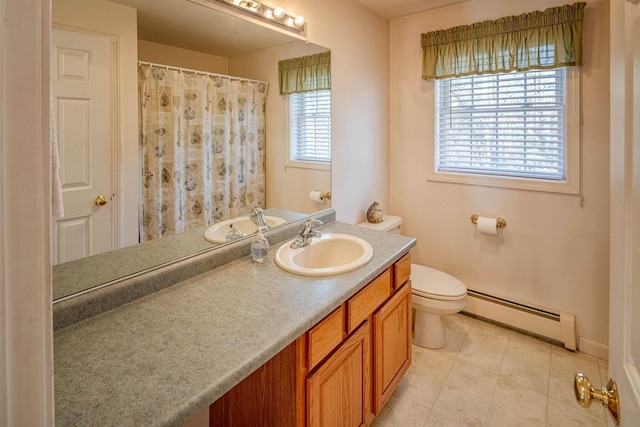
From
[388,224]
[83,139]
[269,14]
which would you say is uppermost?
[269,14]

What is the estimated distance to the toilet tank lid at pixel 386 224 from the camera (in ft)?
8.83

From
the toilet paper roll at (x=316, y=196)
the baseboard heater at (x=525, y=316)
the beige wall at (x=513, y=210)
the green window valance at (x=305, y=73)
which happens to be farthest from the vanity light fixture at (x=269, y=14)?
the baseboard heater at (x=525, y=316)

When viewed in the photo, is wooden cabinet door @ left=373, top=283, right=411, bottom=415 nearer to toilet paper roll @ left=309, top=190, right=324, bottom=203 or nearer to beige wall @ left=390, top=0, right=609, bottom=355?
toilet paper roll @ left=309, top=190, right=324, bottom=203

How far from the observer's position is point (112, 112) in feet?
3.99

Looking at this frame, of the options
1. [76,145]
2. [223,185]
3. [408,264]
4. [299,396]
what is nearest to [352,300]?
[299,396]

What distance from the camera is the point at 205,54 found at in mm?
1575

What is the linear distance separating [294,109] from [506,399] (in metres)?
1.95

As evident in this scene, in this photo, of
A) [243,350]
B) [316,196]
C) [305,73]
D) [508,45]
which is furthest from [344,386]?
[508,45]

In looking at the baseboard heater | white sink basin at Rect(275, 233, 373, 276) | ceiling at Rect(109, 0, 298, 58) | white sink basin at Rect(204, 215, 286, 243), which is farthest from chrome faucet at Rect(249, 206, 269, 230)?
the baseboard heater

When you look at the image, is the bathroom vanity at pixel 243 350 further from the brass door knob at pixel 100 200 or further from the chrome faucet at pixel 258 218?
the brass door knob at pixel 100 200

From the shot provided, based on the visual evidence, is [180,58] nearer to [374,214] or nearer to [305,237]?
[305,237]

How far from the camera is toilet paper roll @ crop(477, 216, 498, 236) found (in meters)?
2.53

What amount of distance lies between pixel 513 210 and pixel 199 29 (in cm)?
224

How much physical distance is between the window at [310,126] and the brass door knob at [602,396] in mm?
1635
